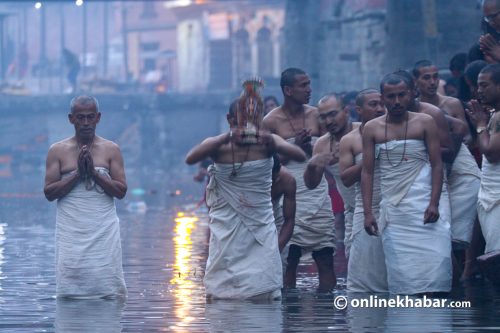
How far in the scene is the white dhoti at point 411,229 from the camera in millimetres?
10031

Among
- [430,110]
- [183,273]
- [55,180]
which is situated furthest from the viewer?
[183,273]

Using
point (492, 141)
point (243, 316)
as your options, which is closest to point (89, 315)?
point (243, 316)

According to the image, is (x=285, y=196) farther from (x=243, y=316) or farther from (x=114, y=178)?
(x=243, y=316)

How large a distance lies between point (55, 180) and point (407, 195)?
2.65 metres

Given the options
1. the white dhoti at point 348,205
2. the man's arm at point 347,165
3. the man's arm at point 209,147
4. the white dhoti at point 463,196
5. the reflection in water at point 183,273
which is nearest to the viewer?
the reflection in water at point 183,273

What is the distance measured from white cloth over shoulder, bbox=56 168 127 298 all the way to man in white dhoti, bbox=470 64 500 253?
9.09ft

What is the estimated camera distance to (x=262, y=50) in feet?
206

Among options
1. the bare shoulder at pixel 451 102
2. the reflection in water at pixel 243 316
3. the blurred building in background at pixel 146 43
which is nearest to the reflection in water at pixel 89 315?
the reflection in water at pixel 243 316

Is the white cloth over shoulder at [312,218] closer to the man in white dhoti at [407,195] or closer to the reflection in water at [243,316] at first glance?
the man in white dhoti at [407,195]

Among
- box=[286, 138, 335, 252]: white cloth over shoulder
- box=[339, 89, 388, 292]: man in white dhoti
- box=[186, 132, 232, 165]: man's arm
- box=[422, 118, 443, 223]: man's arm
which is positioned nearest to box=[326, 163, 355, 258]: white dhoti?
box=[286, 138, 335, 252]: white cloth over shoulder

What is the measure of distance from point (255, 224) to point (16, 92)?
49935 mm

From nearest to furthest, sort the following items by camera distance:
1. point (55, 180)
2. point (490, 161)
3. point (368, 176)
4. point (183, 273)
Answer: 1. point (490, 161)
2. point (368, 176)
3. point (55, 180)
4. point (183, 273)

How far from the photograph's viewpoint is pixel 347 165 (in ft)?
35.3

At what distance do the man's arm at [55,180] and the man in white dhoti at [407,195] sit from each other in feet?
7.19
